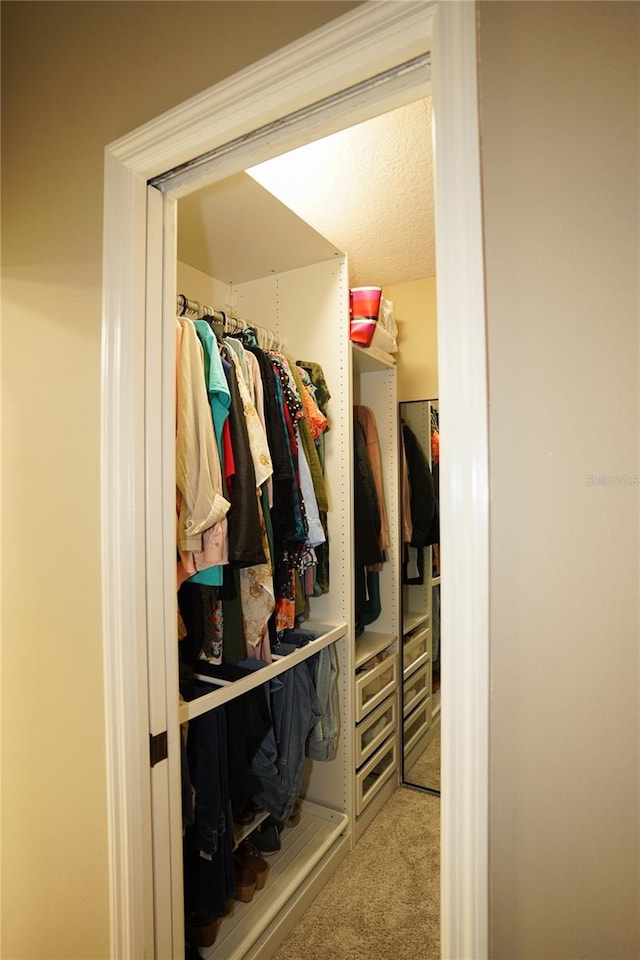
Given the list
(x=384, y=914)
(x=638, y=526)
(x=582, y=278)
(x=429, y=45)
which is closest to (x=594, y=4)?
(x=429, y=45)

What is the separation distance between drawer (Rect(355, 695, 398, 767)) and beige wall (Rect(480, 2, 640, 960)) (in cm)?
154

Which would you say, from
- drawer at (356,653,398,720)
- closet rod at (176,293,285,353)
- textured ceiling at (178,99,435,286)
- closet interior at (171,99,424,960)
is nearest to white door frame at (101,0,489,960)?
closet interior at (171,99,424,960)

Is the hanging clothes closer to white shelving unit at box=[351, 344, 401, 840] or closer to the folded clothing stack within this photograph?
white shelving unit at box=[351, 344, 401, 840]

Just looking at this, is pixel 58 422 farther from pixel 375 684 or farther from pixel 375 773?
pixel 375 773

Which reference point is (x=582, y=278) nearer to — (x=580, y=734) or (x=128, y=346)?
(x=580, y=734)

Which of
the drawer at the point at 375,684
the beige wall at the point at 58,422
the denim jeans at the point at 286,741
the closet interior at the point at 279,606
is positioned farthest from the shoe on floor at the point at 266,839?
the beige wall at the point at 58,422

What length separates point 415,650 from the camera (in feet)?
8.25

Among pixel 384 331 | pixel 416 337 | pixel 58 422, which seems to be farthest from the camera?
pixel 416 337

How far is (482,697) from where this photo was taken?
1.95 feet

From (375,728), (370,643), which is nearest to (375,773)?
(375,728)

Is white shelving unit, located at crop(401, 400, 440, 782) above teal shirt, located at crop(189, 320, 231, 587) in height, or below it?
below

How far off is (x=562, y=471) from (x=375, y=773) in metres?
2.18

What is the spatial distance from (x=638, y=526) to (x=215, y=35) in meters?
1.02

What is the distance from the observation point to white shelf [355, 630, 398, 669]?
210cm
